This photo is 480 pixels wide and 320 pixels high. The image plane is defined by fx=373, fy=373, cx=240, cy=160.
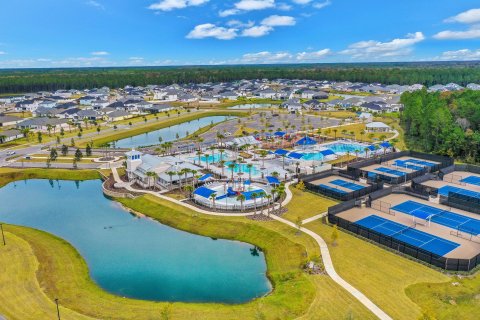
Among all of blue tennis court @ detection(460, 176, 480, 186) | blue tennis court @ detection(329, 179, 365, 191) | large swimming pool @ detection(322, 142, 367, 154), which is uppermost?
large swimming pool @ detection(322, 142, 367, 154)

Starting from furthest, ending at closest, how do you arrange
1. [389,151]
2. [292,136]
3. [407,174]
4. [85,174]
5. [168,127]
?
[168,127] < [292,136] < [389,151] < [85,174] < [407,174]

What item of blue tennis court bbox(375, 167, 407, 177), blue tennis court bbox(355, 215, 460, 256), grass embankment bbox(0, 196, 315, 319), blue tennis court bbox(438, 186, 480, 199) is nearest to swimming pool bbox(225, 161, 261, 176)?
grass embankment bbox(0, 196, 315, 319)

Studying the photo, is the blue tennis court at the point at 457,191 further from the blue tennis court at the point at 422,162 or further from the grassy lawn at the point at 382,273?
the grassy lawn at the point at 382,273

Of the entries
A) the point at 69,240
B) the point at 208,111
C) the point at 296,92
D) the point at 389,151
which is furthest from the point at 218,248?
the point at 296,92

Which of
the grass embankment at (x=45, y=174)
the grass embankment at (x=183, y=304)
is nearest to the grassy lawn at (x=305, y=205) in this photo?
the grass embankment at (x=183, y=304)

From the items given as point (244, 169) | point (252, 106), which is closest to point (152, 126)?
point (252, 106)

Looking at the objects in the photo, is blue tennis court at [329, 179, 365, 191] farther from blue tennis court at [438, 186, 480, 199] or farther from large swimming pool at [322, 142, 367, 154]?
large swimming pool at [322, 142, 367, 154]

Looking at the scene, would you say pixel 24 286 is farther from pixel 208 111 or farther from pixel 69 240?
pixel 208 111
